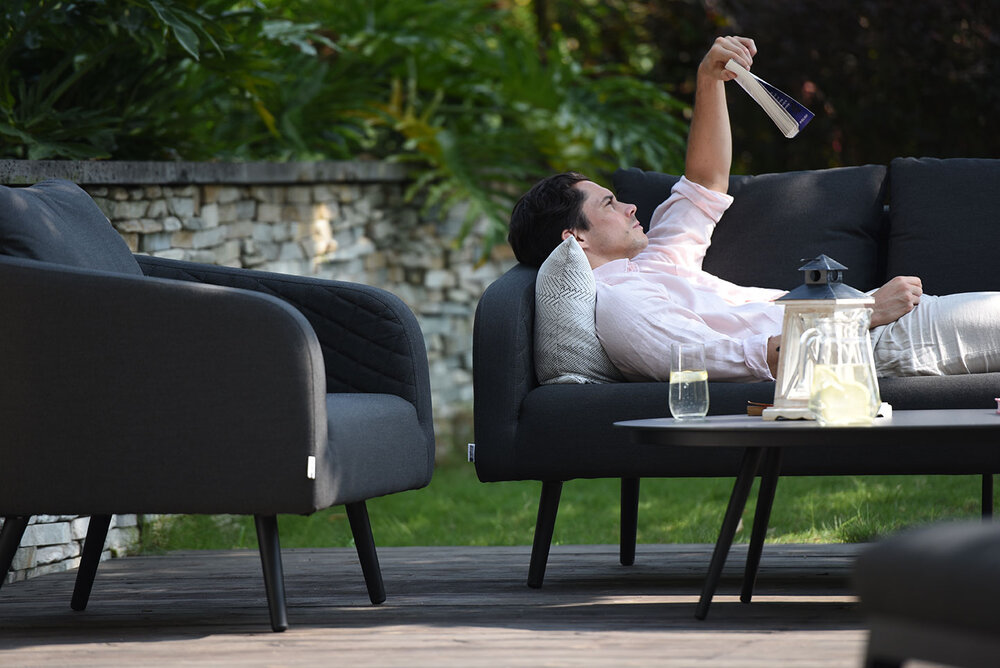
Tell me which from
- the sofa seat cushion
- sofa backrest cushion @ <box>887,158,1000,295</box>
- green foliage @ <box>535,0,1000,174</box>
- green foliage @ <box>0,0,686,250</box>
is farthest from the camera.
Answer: green foliage @ <box>535,0,1000,174</box>

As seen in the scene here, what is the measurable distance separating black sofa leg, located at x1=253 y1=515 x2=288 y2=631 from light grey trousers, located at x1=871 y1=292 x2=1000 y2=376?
1.38 m

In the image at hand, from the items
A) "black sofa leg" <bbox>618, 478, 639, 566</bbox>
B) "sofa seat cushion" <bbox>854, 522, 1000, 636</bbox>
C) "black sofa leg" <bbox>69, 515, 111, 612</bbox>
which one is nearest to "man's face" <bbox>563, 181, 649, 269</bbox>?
"black sofa leg" <bbox>618, 478, 639, 566</bbox>

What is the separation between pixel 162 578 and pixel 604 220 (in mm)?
1456

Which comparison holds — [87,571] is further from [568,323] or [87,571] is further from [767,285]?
[767,285]

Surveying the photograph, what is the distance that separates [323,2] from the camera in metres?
5.98

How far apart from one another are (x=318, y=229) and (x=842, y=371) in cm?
355

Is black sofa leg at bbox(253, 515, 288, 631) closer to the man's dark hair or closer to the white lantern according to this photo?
the white lantern

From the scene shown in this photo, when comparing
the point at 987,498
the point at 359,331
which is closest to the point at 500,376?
the point at 359,331

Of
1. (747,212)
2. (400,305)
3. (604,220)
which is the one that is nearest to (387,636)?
(400,305)

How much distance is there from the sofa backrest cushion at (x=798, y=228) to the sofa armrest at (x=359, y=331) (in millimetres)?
974

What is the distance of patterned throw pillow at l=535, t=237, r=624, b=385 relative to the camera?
115 inches

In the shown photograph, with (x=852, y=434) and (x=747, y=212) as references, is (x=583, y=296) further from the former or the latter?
(x=852, y=434)

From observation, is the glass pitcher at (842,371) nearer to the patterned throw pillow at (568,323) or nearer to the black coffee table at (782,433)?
the black coffee table at (782,433)

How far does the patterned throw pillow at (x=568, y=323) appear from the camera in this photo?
2.93m
